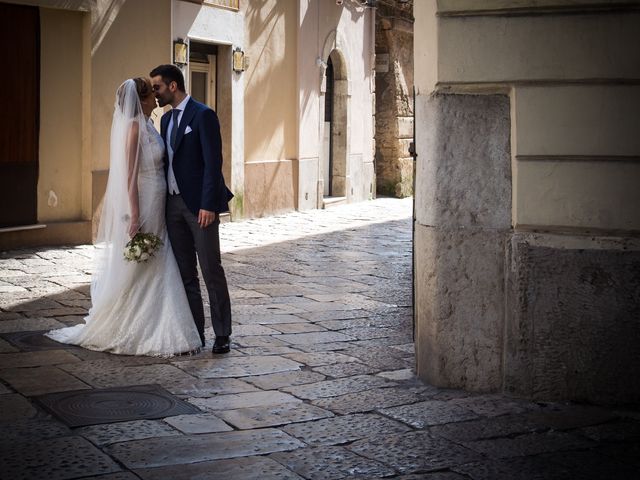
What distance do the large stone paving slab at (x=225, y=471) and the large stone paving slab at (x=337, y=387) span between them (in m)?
1.25

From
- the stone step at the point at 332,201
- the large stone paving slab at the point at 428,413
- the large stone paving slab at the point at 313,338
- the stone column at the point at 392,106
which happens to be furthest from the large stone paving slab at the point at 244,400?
the stone column at the point at 392,106

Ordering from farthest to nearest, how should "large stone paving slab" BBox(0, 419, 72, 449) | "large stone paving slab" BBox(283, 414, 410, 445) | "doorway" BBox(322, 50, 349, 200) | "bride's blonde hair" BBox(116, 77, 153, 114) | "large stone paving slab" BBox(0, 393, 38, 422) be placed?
"doorway" BBox(322, 50, 349, 200) → "bride's blonde hair" BBox(116, 77, 153, 114) → "large stone paving slab" BBox(0, 393, 38, 422) → "large stone paving slab" BBox(283, 414, 410, 445) → "large stone paving slab" BBox(0, 419, 72, 449)

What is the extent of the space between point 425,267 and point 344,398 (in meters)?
0.88

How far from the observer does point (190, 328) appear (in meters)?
7.19

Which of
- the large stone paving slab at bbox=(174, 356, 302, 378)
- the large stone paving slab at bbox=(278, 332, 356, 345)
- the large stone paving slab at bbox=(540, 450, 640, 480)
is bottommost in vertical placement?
the large stone paving slab at bbox=(540, 450, 640, 480)

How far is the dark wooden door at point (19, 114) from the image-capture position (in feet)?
40.5

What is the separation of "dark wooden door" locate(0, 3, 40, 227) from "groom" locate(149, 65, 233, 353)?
5665 mm

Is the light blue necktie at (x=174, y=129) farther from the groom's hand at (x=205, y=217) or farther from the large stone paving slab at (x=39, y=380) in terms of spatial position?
the large stone paving slab at (x=39, y=380)

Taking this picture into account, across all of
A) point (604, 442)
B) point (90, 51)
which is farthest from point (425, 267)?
point (90, 51)

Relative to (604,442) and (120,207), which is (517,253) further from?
(120,207)

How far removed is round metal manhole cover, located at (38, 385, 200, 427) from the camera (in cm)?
549

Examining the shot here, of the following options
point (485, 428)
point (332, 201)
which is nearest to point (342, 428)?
point (485, 428)

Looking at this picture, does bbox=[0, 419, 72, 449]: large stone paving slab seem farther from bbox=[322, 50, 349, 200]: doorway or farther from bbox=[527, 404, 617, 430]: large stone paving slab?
bbox=[322, 50, 349, 200]: doorway

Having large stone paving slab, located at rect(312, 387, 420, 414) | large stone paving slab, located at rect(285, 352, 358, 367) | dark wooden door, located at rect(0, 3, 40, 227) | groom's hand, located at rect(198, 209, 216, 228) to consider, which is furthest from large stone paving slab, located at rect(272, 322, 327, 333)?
dark wooden door, located at rect(0, 3, 40, 227)
